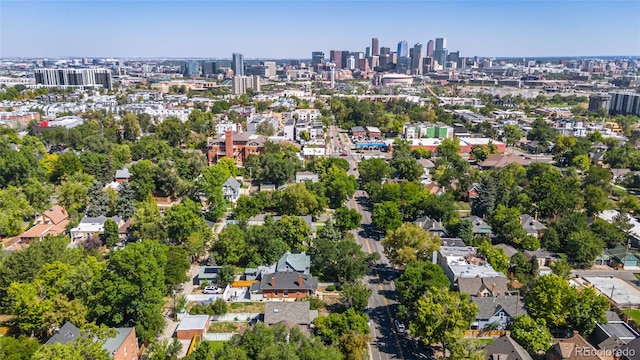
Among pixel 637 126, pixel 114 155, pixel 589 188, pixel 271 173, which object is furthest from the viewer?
pixel 637 126

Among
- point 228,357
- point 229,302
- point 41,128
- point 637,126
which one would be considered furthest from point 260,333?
point 637,126

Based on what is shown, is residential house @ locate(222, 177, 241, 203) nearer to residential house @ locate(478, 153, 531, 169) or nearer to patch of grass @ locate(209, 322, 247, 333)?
patch of grass @ locate(209, 322, 247, 333)

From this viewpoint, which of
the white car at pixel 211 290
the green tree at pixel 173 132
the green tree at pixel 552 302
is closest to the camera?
the green tree at pixel 552 302

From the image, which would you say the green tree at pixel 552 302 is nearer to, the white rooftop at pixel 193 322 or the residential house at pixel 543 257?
the residential house at pixel 543 257

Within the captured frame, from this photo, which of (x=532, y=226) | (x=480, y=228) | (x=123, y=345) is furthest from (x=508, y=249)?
(x=123, y=345)

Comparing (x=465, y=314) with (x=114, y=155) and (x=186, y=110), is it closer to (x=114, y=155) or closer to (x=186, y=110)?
(x=114, y=155)

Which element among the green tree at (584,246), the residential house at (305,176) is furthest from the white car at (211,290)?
the green tree at (584,246)

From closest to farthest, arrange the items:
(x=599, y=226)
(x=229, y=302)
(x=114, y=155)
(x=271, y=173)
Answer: (x=229, y=302)
(x=599, y=226)
(x=271, y=173)
(x=114, y=155)
